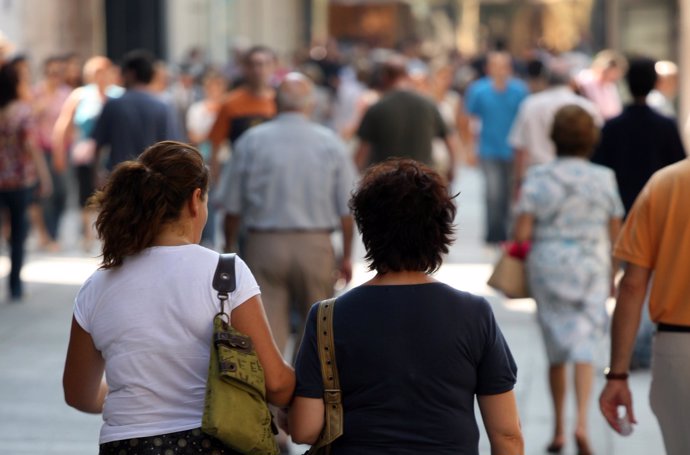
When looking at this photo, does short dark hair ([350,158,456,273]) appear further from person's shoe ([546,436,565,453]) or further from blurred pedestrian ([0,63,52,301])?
blurred pedestrian ([0,63,52,301])

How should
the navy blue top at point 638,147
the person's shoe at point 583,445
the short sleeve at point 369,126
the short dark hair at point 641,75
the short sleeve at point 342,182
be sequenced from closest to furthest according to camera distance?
1. the person's shoe at point 583,445
2. the short sleeve at point 342,182
3. the short dark hair at point 641,75
4. the navy blue top at point 638,147
5. the short sleeve at point 369,126

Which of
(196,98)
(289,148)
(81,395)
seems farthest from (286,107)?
(196,98)

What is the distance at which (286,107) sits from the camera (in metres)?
7.40

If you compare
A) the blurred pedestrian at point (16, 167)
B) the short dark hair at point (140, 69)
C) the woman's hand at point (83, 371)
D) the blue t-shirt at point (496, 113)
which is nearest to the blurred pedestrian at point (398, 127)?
the short dark hair at point (140, 69)

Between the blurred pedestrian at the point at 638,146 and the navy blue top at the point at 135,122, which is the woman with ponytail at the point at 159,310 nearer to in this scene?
the blurred pedestrian at the point at 638,146

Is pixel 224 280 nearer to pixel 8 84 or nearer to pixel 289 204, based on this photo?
pixel 289 204

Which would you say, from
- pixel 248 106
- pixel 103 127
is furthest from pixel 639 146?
pixel 103 127

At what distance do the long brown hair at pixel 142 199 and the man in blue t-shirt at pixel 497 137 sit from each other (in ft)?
35.0

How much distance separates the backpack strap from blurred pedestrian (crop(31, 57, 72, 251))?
1100 cm

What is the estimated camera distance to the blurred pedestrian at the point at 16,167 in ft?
37.9

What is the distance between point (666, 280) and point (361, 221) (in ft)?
4.09

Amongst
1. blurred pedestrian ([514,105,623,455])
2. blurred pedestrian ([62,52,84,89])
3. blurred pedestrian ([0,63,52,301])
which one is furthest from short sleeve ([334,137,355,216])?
blurred pedestrian ([62,52,84,89])

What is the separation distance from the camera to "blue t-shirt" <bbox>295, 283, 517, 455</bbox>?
3555mm

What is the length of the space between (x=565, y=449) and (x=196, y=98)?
1312 cm
